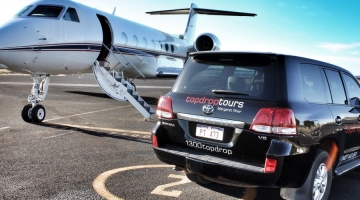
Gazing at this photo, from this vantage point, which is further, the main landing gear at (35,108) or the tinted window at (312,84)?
the main landing gear at (35,108)

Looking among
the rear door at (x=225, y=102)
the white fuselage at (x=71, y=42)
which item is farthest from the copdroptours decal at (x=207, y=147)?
the white fuselage at (x=71, y=42)

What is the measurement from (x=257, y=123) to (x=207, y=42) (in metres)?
17.0

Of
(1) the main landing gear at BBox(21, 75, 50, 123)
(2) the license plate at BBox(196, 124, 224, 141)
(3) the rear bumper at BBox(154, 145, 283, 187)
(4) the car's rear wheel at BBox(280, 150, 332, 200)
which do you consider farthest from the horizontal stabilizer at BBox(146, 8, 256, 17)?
(3) the rear bumper at BBox(154, 145, 283, 187)

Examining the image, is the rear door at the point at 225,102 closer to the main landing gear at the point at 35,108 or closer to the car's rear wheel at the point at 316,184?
the car's rear wheel at the point at 316,184

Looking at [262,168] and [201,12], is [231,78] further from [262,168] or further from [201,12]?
[201,12]

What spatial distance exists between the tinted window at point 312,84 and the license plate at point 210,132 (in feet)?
3.27

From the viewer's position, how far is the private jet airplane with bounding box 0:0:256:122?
8.74 meters

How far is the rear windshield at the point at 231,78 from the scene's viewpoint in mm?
3344

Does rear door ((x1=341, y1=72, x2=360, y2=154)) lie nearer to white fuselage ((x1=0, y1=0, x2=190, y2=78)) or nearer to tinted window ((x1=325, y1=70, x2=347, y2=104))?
tinted window ((x1=325, y1=70, x2=347, y2=104))

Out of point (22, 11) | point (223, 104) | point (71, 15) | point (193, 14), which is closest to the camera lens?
point (223, 104)

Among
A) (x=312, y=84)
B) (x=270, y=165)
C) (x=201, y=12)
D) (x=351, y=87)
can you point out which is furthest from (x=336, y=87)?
(x=201, y=12)

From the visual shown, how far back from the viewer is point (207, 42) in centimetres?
1972

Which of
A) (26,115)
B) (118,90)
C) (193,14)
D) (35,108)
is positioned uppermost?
(193,14)

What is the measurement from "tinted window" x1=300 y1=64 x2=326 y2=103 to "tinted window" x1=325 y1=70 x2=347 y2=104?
0.28 m
